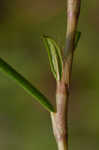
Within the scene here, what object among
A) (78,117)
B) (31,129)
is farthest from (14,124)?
(78,117)

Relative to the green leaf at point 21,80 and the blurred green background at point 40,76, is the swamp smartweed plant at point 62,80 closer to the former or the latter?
the green leaf at point 21,80

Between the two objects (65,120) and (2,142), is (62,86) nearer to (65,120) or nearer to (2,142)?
(65,120)

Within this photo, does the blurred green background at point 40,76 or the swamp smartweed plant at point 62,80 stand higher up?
the swamp smartweed plant at point 62,80

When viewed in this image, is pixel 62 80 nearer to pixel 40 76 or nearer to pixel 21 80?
pixel 21 80

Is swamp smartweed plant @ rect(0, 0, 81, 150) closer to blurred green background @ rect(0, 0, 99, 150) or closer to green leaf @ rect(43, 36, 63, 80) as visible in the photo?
green leaf @ rect(43, 36, 63, 80)

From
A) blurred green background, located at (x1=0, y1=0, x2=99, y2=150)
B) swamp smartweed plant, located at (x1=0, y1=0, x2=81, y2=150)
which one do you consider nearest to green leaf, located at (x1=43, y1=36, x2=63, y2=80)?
swamp smartweed plant, located at (x1=0, y1=0, x2=81, y2=150)

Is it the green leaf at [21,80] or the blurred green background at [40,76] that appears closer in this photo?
the green leaf at [21,80]

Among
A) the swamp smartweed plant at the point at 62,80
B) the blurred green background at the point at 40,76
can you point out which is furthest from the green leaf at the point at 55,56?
the blurred green background at the point at 40,76
